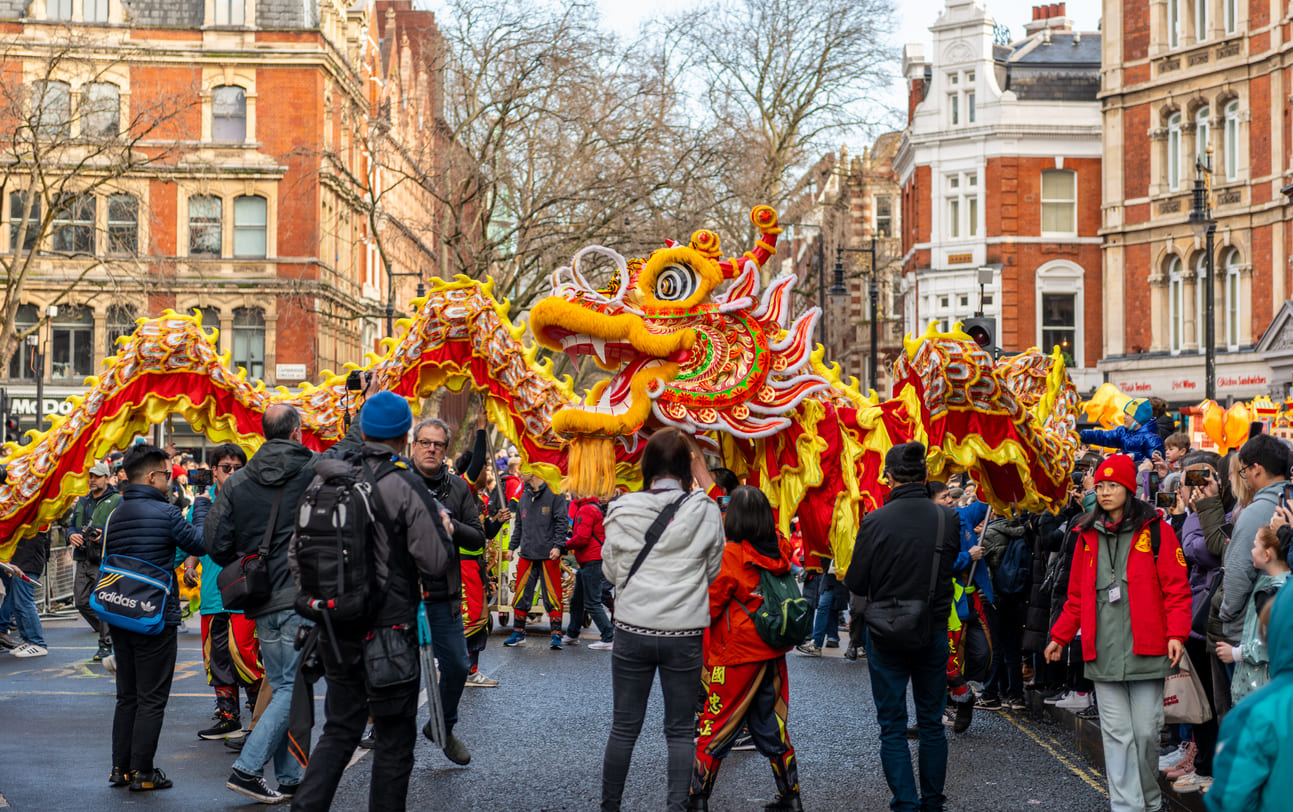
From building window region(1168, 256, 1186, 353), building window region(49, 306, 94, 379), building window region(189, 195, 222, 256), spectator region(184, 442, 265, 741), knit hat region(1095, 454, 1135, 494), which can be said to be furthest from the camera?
building window region(189, 195, 222, 256)

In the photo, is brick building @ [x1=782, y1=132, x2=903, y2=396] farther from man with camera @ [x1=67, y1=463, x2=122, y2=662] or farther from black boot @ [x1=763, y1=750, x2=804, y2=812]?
black boot @ [x1=763, y1=750, x2=804, y2=812]

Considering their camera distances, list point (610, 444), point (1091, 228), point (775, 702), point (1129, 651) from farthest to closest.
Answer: point (1091, 228), point (610, 444), point (775, 702), point (1129, 651)

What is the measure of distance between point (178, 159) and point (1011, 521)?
34.7 m

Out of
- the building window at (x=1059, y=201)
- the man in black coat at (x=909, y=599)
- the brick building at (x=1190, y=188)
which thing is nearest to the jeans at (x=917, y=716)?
the man in black coat at (x=909, y=599)

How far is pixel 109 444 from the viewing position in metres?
11.5

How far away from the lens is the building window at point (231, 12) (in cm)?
4397

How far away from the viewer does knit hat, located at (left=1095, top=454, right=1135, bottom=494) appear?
23.2 ft

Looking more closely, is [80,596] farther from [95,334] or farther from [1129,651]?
[95,334]

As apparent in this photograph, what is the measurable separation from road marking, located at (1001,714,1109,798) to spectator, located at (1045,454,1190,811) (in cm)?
118

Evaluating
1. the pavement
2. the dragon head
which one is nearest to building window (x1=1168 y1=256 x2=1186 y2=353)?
the pavement

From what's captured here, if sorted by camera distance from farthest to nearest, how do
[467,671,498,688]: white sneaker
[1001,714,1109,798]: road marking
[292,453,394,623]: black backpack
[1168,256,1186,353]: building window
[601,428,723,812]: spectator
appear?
[1168,256,1186,353]: building window
[467,671,498,688]: white sneaker
[1001,714,1109,798]: road marking
[601,428,723,812]: spectator
[292,453,394,623]: black backpack

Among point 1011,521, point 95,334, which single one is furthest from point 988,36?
point 1011,521

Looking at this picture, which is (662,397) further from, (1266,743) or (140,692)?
(1266,743)

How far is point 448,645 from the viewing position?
28.5 feet
